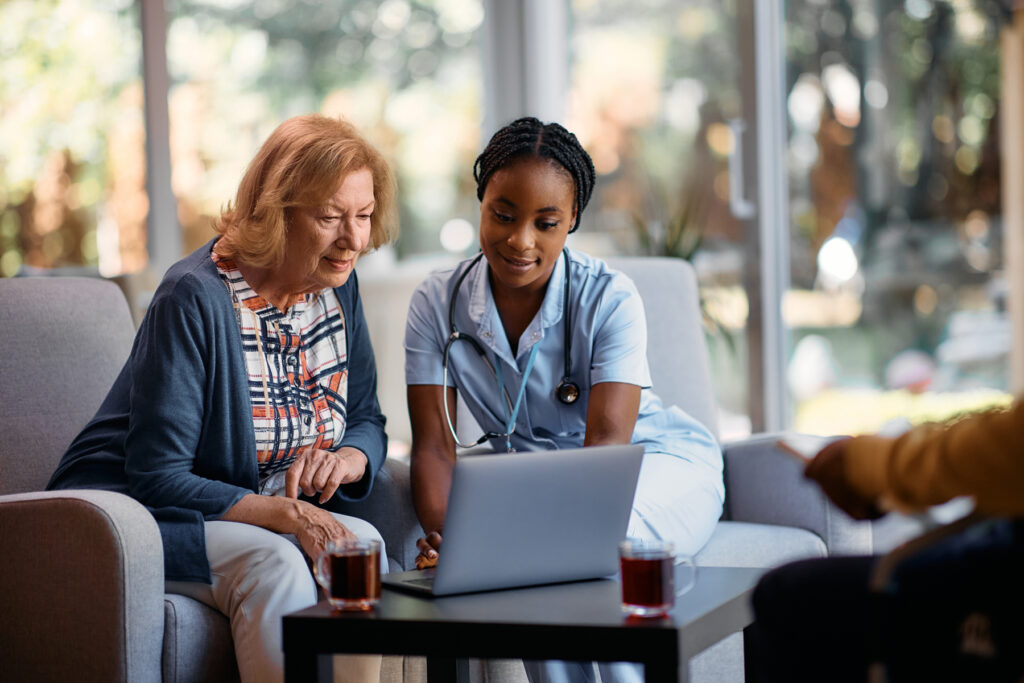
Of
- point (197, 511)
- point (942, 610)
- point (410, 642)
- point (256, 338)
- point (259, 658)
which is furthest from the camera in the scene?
point (256, 338)

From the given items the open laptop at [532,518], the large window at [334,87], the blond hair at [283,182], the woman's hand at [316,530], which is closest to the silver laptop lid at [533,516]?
the open laptop at [532,518]

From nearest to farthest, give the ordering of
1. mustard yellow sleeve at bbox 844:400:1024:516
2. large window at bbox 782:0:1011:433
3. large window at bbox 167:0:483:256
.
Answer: mustard yellow sleeve at bbox 844:400:1024:516 < large window at bbox 782:0:1011:433 < large window at bbox 167:0:483:256

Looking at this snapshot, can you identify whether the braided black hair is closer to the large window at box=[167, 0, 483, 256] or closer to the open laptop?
the open laptop

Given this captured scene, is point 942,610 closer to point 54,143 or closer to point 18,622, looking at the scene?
point 18,622

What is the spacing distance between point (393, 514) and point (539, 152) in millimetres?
781

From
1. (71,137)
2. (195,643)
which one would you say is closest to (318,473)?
(195,643)

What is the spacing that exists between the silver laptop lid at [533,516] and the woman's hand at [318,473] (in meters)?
0.58

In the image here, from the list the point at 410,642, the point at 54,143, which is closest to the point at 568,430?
the point at 410,642

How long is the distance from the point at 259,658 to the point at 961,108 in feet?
9.90

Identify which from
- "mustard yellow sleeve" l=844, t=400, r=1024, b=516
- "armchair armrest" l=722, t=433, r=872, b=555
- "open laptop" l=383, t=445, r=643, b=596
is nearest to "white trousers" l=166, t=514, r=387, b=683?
"open laptop" l=383, t=445, r=643, b=596

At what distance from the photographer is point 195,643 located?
6.01 ft

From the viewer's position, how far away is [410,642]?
1454mm

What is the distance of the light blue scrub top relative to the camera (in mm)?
2275

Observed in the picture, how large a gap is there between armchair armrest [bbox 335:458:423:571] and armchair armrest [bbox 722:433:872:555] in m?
0.82
